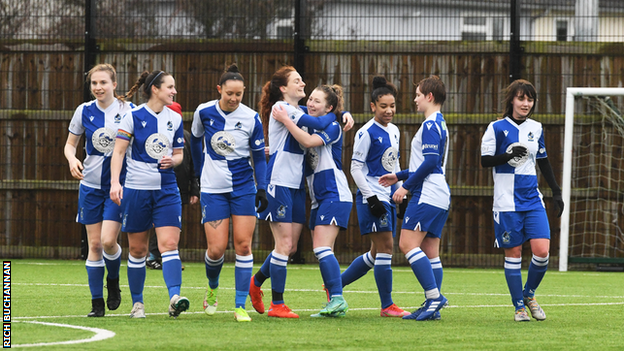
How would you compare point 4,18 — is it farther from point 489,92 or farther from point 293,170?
point 293,170

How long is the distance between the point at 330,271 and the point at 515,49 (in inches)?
263

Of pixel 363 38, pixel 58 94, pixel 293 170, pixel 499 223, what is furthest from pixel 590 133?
pixel 58 94

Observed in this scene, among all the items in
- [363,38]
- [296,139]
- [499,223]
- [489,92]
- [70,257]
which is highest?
[363,38]

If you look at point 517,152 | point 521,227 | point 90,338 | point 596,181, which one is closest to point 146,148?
point 90,338

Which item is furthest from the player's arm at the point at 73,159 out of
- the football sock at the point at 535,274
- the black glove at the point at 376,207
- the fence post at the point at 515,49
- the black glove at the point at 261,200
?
the fence post at the point at 515,49

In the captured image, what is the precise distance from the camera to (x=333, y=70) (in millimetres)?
12422

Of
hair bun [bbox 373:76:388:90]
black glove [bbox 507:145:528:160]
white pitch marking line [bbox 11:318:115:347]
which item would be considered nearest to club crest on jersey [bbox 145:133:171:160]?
white pitch marking line [bbox 11:318:115:347]

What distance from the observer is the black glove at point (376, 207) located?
660 cm

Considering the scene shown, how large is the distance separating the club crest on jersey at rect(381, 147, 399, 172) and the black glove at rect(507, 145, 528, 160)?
3.09 feet

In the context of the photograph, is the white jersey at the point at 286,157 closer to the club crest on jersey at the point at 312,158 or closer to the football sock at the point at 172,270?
the club crest on jersey at the point at 312,158

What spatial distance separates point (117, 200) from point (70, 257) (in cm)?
703

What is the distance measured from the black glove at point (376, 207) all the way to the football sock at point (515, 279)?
1.05 meters

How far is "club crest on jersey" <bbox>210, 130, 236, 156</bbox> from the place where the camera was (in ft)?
20.9

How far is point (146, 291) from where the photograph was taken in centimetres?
838
